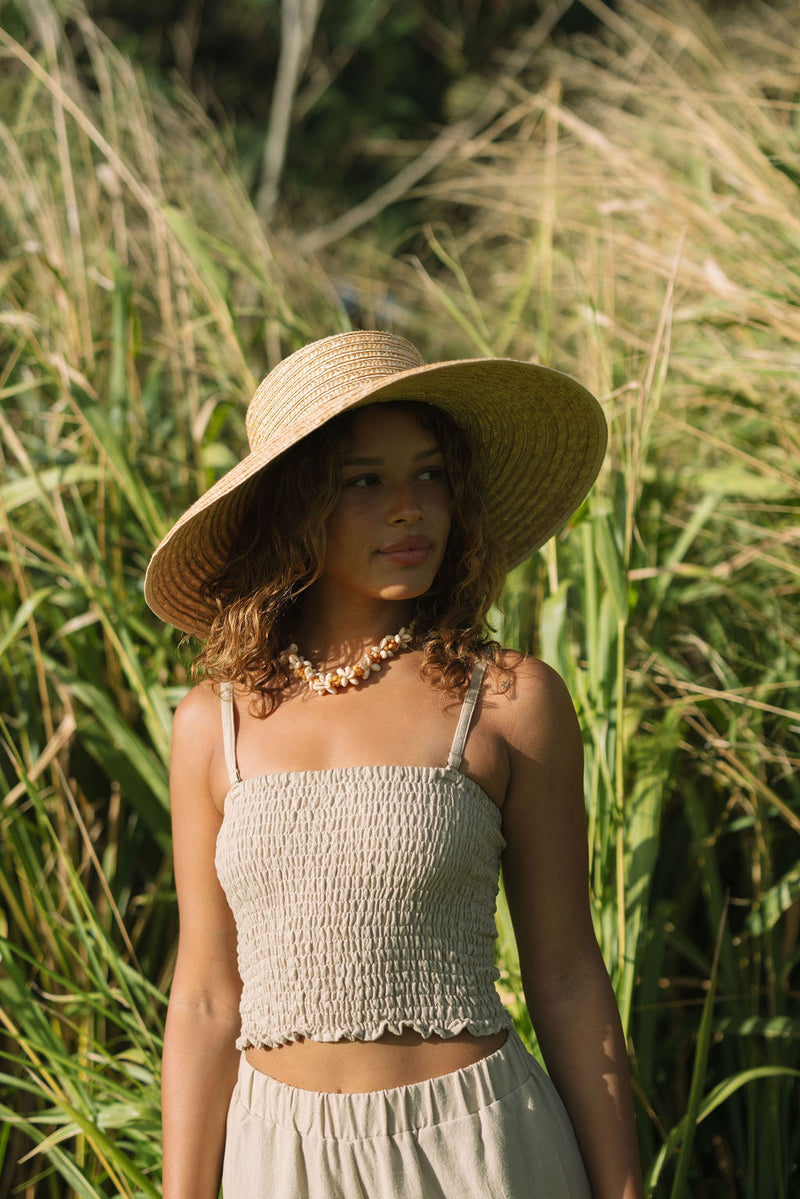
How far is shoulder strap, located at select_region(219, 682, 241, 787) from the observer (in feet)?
4.17

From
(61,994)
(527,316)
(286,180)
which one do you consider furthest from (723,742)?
(286,180)

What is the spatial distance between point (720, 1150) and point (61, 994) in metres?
1.13

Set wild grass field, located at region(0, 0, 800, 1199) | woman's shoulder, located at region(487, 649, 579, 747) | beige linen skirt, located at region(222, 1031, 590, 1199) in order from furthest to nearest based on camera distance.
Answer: wild grass field, located at region(0, 0, 800, 1199) → woman's shoulder, located at region(487, 649, 579, 747) → beige linen skirt, located at region(222, 1031, 590, 1199)

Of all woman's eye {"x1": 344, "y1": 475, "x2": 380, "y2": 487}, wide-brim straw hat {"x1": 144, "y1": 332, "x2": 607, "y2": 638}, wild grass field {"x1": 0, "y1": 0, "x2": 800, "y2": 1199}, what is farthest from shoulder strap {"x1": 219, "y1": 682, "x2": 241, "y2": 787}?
wild grass field {"x1": 0, "y1": 0, "x2": 800, "y2": 1199}

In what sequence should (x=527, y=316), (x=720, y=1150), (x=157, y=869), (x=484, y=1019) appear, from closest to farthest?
(x=484, y=1019)
(x=720, y=1150)
(x=157, y=869)
(x=527, y=316)

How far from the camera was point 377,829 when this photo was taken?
1188mm

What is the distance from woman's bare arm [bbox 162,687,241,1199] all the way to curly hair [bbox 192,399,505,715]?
8 cm

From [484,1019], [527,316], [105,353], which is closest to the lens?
[484,1019]

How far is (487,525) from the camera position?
1.41 meters

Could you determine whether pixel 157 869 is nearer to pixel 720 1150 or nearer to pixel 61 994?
pixel 61 994

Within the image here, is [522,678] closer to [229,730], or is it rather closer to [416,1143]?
[229,730]

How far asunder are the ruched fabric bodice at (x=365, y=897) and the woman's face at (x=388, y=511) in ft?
0.69

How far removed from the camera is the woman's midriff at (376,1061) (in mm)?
1169

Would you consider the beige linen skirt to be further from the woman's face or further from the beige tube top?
the woman's face
